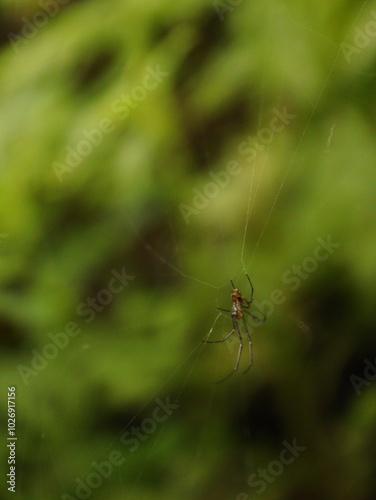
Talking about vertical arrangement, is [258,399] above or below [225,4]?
below

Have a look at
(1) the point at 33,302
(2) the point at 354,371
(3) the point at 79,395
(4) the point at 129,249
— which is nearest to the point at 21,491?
(3) the point at 79,395

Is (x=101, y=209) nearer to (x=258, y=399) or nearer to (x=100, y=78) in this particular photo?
(x=100, y=78)

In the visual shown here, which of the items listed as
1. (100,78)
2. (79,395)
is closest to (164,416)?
(79,395)

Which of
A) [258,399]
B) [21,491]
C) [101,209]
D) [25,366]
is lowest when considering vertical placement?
[21,491]

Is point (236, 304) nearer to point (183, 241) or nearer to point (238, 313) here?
point (238, 313)

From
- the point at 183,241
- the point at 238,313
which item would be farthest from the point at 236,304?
the point at 183,241

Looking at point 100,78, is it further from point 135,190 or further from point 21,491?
point 21,491
